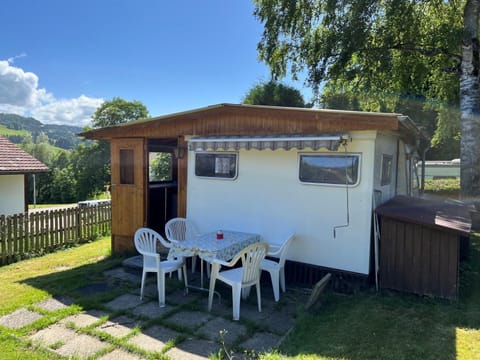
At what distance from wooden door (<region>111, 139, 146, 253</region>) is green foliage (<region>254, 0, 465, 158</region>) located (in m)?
8.14

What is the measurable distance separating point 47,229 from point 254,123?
6.00 m

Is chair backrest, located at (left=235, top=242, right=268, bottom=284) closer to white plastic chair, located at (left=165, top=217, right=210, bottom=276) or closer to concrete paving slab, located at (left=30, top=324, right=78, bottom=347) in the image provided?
concrete paving slab, located at (left=30, top=324, right=78, bottom=347)

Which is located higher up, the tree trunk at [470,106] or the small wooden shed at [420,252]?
the tree trunk at [470,106]

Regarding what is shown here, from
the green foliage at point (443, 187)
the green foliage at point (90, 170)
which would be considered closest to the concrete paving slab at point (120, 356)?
the green foliage at point (443, 187)

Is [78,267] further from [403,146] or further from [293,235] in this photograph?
[403,146]

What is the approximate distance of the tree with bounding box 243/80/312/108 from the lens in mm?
20453

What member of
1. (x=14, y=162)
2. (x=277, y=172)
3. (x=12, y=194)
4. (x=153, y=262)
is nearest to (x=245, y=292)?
(x=153, y=262)

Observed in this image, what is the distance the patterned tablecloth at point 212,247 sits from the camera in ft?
15.6

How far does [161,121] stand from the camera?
6.86m

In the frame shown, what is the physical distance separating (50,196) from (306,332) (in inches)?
1234

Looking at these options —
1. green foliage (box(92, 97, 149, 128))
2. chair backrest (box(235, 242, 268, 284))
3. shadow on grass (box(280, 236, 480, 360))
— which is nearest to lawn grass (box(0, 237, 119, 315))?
chair backrest (box(235, 242, 268, 284))

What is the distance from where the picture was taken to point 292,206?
18.8 feet

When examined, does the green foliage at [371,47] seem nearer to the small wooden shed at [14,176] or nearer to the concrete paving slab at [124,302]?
the concrete paving slab at [124,302]

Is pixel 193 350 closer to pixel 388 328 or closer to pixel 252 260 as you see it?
pixel 252 260
